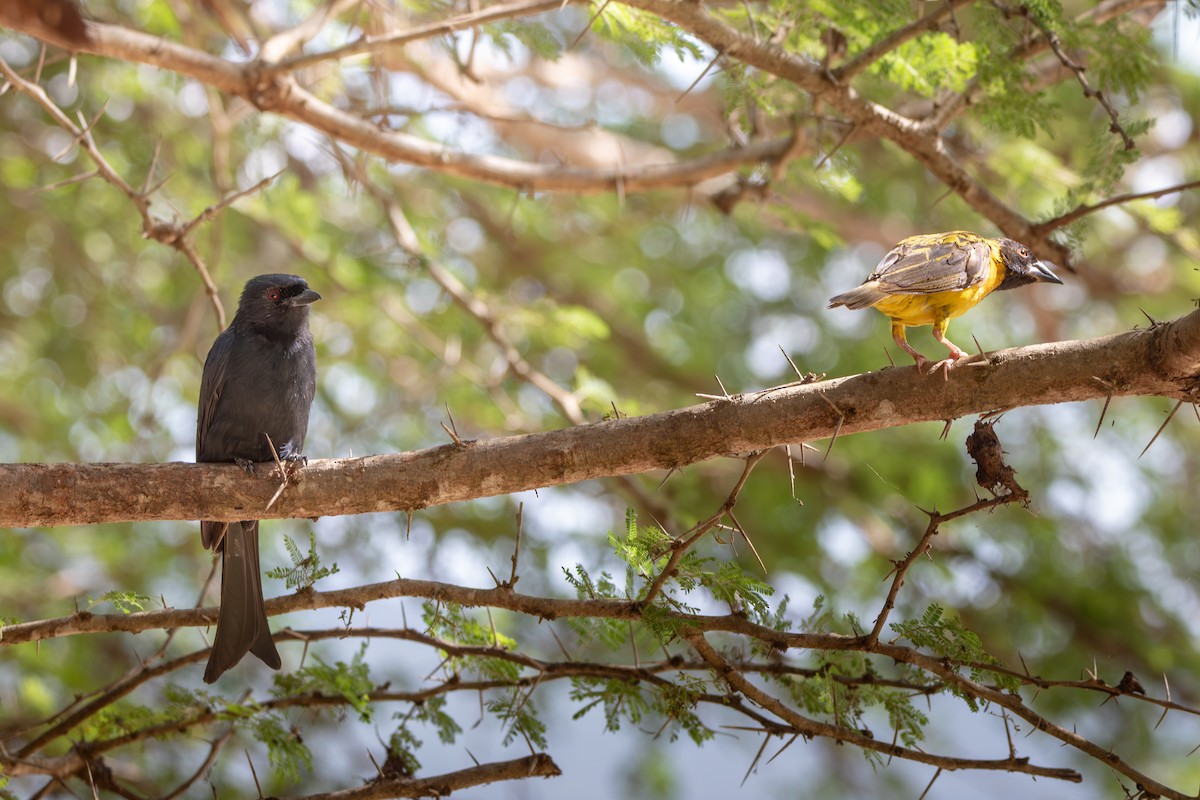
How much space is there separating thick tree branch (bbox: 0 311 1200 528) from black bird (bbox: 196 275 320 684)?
828 mm

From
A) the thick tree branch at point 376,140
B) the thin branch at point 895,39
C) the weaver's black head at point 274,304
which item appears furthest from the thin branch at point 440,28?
the thin branch at point 895,39

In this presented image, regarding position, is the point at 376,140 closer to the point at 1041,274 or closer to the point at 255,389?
the point at 255,389

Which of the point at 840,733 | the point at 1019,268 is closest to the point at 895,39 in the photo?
the point at 1019,268

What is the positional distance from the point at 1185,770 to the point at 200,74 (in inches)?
314

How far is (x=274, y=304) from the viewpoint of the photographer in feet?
16.4

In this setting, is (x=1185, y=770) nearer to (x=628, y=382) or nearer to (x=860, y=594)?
(x=860, y=594)

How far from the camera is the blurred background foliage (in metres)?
6.77

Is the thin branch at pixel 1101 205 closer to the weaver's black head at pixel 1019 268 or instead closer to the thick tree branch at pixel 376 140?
the weaver's black head at pixel 1019 268

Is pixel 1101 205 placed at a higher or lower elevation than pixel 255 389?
lower

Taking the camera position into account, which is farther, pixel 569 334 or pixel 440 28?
pixel 569 334

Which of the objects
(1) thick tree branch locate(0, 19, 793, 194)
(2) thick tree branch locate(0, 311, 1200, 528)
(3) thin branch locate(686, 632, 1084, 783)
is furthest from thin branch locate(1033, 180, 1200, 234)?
(3) thin branch locate(686, 632, 1084, 783)

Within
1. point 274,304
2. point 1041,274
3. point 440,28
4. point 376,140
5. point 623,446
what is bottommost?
point 623,446

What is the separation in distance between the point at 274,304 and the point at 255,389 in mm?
460

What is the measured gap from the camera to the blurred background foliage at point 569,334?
6.77 m
